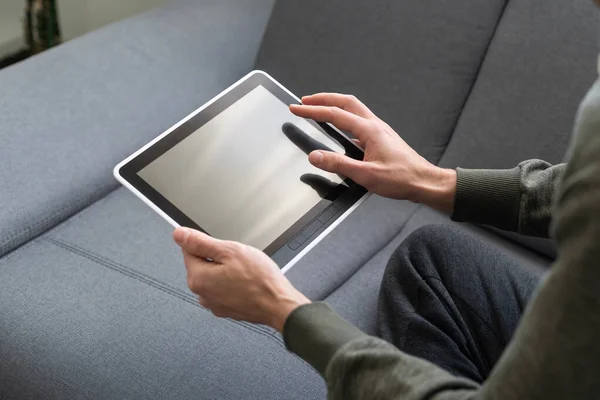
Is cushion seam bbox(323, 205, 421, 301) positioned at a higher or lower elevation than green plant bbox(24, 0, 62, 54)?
higher

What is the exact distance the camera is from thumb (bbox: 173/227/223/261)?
859mm

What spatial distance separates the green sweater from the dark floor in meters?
1.97

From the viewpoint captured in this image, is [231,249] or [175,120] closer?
[231,249]

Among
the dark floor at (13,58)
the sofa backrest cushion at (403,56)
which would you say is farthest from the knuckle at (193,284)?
the dark floor at (13,58)

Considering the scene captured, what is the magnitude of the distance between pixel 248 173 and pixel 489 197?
359mm

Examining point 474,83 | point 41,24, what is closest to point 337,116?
point 474,83

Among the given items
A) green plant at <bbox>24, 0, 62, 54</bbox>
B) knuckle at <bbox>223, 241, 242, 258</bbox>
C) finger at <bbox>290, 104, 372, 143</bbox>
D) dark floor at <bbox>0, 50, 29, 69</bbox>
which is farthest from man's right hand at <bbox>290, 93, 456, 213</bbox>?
dark floor at <bbox>0, 50, 29, 69</bbox>

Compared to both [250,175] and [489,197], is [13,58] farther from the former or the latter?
[489,197]

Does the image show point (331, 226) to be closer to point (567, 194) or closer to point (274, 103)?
point (274, 103)

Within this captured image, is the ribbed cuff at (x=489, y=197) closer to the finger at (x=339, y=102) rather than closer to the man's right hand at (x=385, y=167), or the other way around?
the man's right hand at (x=385, y=167)

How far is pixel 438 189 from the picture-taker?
1.03 metres

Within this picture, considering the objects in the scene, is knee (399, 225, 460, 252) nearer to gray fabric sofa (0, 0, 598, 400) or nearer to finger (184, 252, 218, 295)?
gray fabric sofa (0, 0, 598, 400)

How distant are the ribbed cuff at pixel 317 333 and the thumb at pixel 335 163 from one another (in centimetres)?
27

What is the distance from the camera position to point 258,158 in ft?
3.46
